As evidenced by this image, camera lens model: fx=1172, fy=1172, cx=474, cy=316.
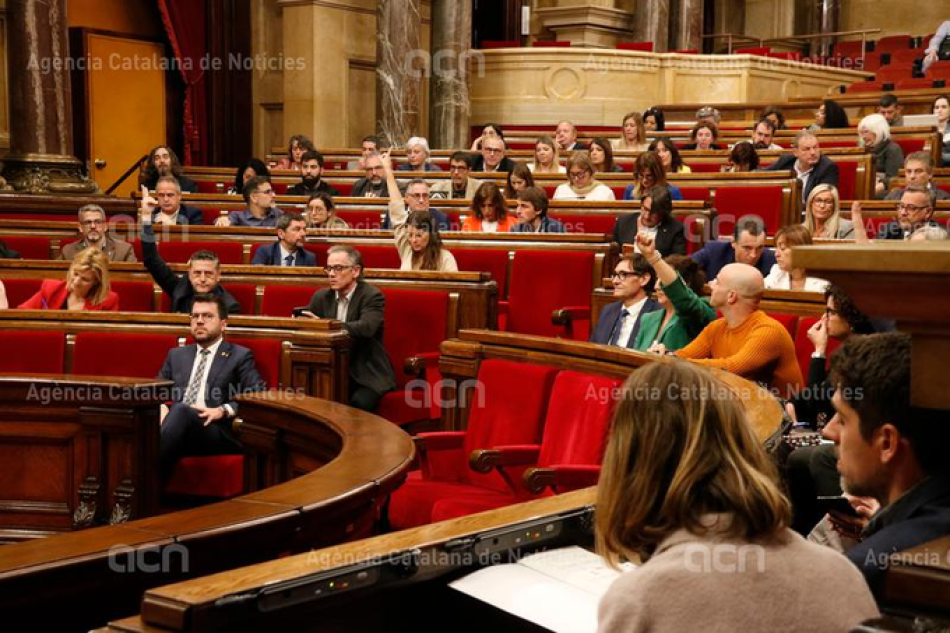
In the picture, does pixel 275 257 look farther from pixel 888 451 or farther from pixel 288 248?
pixel 888 451

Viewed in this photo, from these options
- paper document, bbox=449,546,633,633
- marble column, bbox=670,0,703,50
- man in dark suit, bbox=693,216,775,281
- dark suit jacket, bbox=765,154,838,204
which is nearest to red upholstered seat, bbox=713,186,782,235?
dark suit jacket, bbox=765,154,838,204

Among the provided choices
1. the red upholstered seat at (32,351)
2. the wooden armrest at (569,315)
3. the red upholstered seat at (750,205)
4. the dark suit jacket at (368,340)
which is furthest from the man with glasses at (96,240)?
the red upholstered seat at (750,205)

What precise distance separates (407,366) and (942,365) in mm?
3588

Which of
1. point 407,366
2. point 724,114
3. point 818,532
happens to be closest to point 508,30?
point 724,114

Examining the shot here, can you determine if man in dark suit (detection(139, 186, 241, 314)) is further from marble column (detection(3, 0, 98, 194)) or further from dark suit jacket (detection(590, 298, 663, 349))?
marble column (detection(3, 0, 98, 194))

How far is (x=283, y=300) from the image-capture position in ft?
16.8

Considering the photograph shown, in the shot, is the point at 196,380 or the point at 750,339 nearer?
the point at 750,339

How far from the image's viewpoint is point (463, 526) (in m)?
1.57

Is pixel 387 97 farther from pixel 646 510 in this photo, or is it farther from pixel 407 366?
pixel 646 510

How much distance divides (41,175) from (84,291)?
290cm

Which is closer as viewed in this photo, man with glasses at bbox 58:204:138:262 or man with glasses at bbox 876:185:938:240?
man with glasses at bbox 876:185:938:240

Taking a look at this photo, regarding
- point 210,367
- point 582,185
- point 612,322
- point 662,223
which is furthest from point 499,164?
point 210,367

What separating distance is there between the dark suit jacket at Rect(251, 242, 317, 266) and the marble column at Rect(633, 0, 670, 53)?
8.42 meters

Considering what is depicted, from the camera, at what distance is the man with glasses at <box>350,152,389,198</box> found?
759 centimetres
